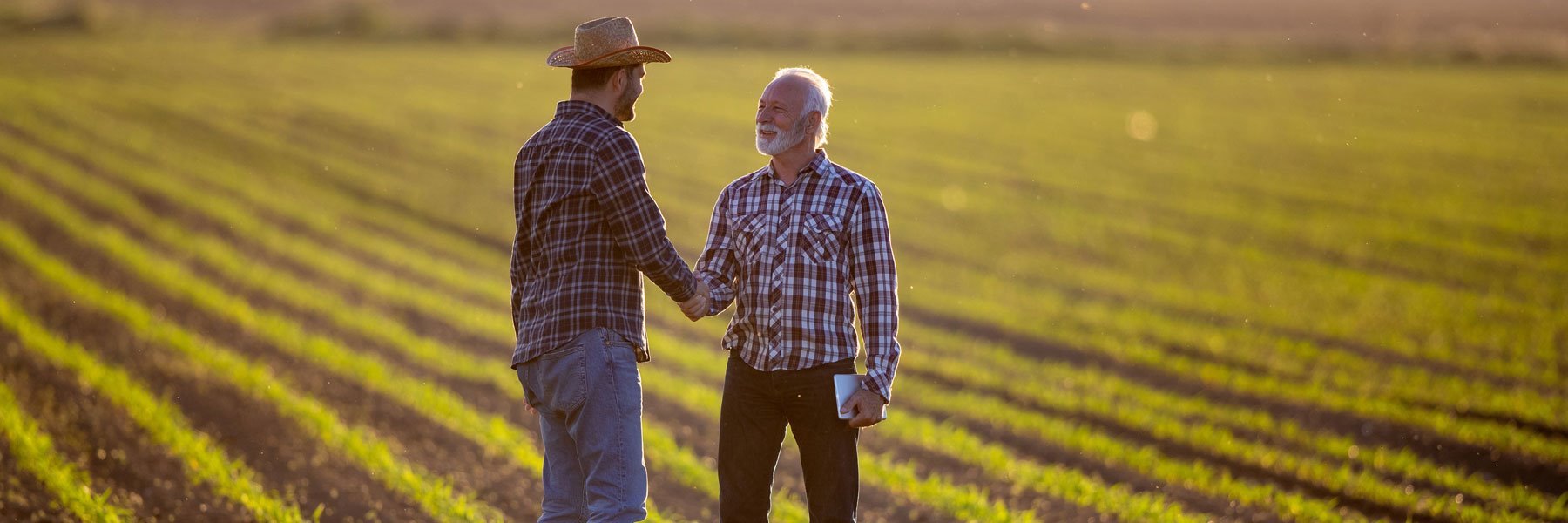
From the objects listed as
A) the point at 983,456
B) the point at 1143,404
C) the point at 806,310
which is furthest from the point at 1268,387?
the point at 806,310

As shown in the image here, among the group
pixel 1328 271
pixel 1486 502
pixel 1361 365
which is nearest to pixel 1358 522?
pixel 1486 502

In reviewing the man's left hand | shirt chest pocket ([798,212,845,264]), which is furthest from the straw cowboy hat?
the man's left hand

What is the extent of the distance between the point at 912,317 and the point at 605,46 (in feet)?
37.6

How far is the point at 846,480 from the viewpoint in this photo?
4586 millimetres

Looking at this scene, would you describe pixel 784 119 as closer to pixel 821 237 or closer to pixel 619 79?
pixel 821 237

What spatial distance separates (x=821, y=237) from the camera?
454 centimetres

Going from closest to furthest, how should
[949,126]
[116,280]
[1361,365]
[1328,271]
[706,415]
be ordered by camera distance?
1. [706,415]
2. [1361,365]
3. [116,280]
4. [1328,271]
5. [949,126]

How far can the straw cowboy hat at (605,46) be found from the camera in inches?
173

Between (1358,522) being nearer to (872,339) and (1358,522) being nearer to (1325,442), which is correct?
(1325,442)

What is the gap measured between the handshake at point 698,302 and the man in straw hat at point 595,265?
35 millimetres

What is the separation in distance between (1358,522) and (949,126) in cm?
2966

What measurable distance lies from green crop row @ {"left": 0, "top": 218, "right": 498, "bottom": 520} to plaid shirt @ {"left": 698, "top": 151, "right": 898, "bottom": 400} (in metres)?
3.17

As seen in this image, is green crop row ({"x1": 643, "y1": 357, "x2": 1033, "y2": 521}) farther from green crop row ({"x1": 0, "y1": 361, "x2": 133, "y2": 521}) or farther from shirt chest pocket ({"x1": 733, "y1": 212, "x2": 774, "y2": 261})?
green crop row ({"x1": 0, "y1": 361, "x2": 133, "y2": 521})

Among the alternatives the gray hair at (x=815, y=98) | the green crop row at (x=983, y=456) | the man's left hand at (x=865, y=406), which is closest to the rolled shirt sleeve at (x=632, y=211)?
the gray hair at (x=815, y=98)
